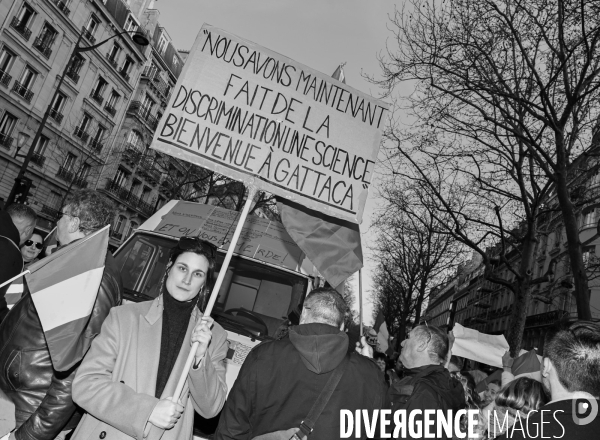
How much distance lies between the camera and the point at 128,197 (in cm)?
4500

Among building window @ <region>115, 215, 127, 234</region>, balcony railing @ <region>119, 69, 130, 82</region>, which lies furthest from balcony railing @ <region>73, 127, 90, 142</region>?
building window @ <region>115, 215, 127, 234</region>

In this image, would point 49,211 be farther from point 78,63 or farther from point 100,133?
point 78,63

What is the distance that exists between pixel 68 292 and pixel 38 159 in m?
34.6

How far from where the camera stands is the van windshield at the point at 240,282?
525cm

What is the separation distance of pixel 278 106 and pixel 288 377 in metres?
1.87

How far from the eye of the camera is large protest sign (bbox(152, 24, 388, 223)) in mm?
3305

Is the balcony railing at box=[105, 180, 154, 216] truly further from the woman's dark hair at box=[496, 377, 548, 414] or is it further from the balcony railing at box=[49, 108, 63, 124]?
the woman's dark hair at box=[496, 377, 548, 414]

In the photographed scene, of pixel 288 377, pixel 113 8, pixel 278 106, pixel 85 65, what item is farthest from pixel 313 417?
pixel 113 8

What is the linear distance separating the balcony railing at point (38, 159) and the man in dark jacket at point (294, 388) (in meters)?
34.4

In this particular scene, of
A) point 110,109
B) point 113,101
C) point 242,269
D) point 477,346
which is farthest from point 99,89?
point 242,269

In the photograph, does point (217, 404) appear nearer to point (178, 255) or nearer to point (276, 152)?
point (178, 255)

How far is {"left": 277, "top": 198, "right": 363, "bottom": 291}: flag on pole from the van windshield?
973 millimetres

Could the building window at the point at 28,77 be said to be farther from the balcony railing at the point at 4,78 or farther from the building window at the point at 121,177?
the building window at the point at 121,177

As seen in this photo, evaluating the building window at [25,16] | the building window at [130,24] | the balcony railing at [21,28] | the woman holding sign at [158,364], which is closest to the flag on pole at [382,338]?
the woman holding sign at [158,364]
